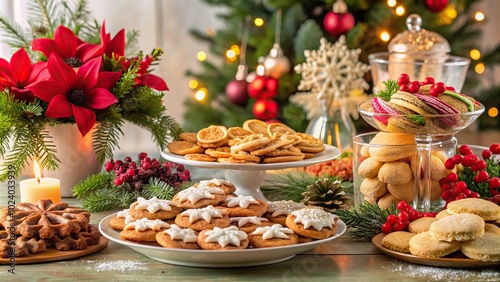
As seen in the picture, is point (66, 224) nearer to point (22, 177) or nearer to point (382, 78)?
point (22, 177)

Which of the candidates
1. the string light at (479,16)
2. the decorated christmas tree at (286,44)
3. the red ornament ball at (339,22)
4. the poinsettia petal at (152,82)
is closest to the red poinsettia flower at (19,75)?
the poinsettia petal at (152,82)

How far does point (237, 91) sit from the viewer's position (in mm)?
3195

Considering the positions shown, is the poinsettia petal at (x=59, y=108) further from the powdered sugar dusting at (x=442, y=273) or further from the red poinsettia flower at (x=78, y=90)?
the powdered sugar dusting at (x=442, y=273)

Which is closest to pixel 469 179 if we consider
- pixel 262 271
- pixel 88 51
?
pixel 262 271

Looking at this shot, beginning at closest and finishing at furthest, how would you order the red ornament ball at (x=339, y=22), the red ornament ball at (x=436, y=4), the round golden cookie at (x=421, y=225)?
the round golden cookie at (x=421, y=225), the red ornament ball at (x=436, y=4), the red ornament ball at (x=339, y=22)

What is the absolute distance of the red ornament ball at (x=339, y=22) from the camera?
9.42 feet

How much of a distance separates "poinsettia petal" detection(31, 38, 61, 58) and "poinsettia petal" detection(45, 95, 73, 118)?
0.17 metres

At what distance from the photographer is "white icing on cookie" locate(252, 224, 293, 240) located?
115cm

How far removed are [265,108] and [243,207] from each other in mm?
1759

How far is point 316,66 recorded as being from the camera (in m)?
2.43

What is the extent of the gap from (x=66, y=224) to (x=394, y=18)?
6.91 feet

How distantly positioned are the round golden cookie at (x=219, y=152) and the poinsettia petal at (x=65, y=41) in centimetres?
40

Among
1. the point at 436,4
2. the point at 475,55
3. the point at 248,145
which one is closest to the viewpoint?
the point at 248,145

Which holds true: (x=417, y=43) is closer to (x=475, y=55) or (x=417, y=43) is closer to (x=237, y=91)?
(x=237, y=91)
